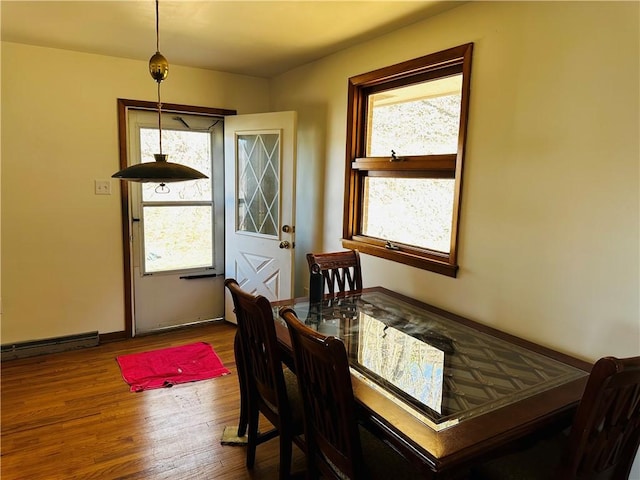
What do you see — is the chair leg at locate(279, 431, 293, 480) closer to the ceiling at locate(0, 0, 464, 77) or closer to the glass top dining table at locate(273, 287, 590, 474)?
the glass top dining table at locate(273, 287, 590, 474)

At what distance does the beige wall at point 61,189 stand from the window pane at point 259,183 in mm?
793

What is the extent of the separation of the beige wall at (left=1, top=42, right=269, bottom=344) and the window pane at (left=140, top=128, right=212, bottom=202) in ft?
0.86

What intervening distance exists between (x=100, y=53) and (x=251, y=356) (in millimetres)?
2749

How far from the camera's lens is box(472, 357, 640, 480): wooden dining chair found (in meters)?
1.13

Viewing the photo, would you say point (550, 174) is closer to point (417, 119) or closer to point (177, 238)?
point (417, 119)

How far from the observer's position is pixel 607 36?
65.6 inches

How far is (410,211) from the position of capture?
275cm

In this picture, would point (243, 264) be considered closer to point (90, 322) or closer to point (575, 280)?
point (90, 322)

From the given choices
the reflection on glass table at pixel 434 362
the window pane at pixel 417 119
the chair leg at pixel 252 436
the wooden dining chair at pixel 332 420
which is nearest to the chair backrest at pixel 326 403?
the wooden dining chair at pixel 332 420

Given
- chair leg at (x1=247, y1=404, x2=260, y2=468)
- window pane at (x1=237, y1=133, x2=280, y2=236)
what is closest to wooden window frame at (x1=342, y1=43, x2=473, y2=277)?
window pane at (x1=237, y1=133, x2=280, y2=236)

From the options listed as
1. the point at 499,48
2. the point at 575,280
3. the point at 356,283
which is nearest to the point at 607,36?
the point at 499,48

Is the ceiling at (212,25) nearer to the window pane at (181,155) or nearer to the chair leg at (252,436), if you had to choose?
the window pane at (181,155)

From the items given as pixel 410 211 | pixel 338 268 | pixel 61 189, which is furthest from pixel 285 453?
pixel 61 189

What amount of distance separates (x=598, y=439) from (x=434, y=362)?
564 millimetres
